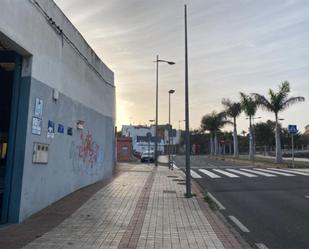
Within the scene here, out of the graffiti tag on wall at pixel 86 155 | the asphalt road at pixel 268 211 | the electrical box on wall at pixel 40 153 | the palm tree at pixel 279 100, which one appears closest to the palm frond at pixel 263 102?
Result: the palm tree at pixel 279 100

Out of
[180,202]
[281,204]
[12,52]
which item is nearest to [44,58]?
[12,52]

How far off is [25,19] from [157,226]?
530 centimetres

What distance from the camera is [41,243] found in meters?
7.42

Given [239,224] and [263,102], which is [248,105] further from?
[239,224]

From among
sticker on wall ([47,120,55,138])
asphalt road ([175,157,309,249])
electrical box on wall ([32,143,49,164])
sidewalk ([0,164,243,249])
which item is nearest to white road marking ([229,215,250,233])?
asphalt road ([175,157,309,249])

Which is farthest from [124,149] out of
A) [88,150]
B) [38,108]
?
[38,108]

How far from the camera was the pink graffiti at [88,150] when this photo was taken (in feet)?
50.8

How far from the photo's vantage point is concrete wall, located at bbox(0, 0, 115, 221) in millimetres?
9484

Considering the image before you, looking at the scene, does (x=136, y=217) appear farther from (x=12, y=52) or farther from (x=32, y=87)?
(x=12, y=52)

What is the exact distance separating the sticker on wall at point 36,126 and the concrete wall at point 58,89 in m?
0.13

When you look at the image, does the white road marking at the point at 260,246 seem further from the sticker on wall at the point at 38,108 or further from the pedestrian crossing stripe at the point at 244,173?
the pedestrian crossing stripe at the point at 244,173

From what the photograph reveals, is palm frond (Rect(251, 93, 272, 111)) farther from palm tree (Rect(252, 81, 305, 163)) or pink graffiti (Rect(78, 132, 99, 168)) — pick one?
pink graffiti (Rect(78, 132, 99, 168))

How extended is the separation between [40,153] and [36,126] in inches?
29.6

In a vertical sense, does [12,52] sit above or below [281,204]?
above
